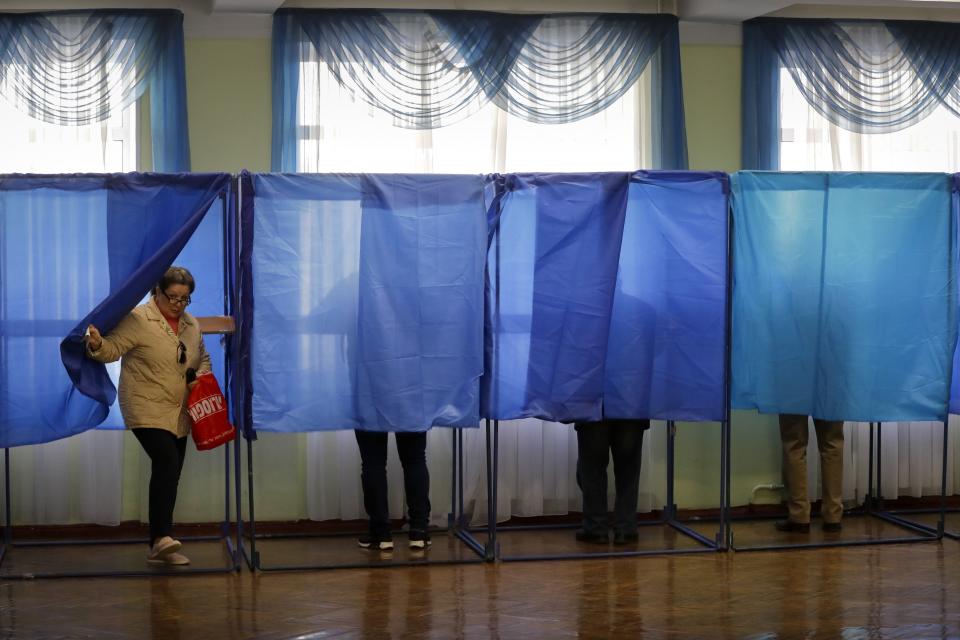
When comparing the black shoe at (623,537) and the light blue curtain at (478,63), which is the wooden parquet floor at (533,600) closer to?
the black shoe at (623,537)

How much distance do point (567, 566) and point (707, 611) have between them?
0.96 m

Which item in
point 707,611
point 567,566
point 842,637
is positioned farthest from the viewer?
point 567,566

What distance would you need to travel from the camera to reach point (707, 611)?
474cm

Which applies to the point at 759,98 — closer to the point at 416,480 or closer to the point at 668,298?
the point at 668,298

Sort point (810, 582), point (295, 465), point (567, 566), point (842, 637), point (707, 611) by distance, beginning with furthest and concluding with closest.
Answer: point (295, 465) → point (567, 566) → point (810, 582) → point (707, 611) → point (842, 637)

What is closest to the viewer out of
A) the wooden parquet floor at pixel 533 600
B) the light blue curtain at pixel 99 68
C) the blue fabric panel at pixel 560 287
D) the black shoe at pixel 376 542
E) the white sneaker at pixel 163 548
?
the wooden parquet floor at pixel 533 600

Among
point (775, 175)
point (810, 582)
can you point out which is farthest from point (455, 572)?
point (775, 175)

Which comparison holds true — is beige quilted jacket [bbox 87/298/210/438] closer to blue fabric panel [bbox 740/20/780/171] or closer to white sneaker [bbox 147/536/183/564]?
white sneaker [bbox 147/536/183/564]

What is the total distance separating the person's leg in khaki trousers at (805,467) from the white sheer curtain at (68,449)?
11.0 feet

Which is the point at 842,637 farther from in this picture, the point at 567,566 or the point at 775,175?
the point at 775,175

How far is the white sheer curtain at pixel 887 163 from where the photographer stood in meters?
6.92

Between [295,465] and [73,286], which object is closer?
[73,286]

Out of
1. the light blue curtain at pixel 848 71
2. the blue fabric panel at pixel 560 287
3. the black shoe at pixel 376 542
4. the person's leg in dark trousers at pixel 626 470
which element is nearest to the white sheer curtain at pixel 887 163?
the light blue curtain at pixel 848 71

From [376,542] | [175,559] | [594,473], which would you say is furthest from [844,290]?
[175,559]
